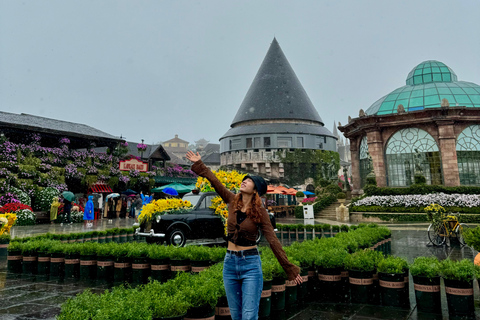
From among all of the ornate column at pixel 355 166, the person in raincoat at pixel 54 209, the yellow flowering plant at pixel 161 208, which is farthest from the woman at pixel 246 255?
the ornate column at pixel 355 166

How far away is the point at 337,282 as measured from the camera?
5.84m

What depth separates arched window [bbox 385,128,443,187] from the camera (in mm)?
24688

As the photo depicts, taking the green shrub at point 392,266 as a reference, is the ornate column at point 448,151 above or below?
above

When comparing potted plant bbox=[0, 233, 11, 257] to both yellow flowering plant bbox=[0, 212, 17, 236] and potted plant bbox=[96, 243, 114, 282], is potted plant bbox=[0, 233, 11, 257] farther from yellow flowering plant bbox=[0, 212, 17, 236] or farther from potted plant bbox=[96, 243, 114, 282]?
potted plant bbox=[96, 243, 114, 282]

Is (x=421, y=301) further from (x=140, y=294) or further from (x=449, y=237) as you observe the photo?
(x=449, y=237)

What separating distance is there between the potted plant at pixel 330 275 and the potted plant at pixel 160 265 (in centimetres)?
311

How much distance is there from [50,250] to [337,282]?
675 centimetres

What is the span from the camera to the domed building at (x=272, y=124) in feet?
152

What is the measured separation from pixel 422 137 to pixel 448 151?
6.80 ft

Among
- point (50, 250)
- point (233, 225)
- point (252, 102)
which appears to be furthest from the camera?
point (252, 102)

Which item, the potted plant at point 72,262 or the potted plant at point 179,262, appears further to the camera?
the potted plant at point 72,262

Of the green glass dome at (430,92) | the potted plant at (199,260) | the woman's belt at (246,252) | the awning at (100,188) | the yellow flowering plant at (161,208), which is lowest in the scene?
the potted plant at (199,260)

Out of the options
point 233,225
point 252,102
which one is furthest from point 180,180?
point 233,225

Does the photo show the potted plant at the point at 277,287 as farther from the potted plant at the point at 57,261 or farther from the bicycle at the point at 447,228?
the bicycle at the point at 447,228
